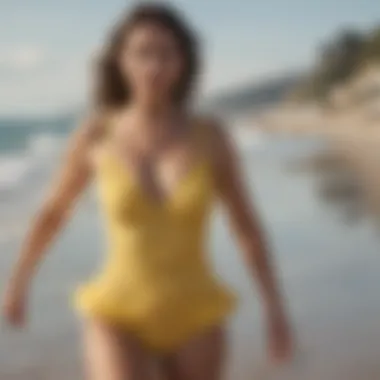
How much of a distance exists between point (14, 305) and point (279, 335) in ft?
1.11

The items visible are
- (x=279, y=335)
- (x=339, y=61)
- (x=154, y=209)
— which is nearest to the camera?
(x=154, y=209)

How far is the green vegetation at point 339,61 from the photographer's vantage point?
123 cm

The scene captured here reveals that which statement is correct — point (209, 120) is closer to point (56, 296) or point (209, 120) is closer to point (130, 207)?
point (130, 207)

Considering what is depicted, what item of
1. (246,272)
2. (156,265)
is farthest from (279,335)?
(156,265)

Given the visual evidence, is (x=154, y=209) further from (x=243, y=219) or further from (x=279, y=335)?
(x=279, y=335)

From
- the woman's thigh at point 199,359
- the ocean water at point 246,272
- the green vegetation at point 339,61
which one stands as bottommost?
the woman's thigh at point 199,359

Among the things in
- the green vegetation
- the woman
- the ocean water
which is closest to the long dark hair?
the woman

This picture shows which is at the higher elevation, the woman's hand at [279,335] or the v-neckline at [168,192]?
the v-neckline at [168,192]

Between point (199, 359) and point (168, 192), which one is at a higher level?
point (168, 192)

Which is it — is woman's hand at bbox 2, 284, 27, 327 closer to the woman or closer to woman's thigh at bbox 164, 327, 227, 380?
the woman

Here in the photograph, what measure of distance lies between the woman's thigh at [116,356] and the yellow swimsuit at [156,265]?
11 mm

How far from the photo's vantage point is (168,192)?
3.28 feet

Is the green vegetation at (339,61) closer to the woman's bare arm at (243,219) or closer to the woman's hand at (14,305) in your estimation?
the woman's bare arm at (243,219)

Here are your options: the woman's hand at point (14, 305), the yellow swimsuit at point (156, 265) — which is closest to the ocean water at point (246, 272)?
the woman's hand at point (14, 305)
